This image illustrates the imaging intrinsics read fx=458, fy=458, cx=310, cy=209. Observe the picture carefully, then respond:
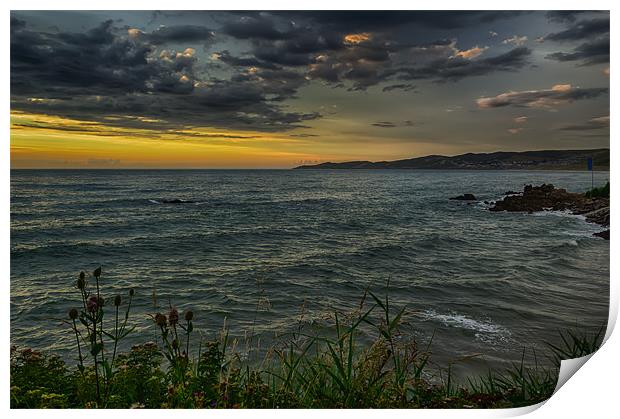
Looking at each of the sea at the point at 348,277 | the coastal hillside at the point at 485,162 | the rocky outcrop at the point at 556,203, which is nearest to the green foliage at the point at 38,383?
the sea at the point at 348,277

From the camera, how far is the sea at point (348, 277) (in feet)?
15.1

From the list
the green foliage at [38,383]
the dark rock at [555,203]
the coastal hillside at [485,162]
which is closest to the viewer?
the green foliage at [38,383]

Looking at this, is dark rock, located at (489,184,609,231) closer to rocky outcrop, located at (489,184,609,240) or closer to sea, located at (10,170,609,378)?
rocky outcrop, located at (489,184,609,240)

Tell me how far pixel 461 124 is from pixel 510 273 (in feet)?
7.94

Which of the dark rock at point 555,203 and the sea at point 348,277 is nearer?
the sea at point 348,277

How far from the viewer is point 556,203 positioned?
30.9 feet

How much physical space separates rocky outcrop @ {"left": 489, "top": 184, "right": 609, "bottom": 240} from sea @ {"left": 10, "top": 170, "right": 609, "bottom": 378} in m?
0.26

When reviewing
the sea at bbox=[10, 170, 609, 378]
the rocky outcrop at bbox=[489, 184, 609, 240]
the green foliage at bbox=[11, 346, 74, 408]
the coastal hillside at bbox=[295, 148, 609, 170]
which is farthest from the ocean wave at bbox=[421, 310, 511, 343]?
the green foliage at bbox=[11, 346, 74, 408]

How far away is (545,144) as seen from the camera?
4734 millimetres

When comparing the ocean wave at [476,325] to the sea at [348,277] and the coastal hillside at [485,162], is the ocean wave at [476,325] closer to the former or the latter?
the sea at [348,277]

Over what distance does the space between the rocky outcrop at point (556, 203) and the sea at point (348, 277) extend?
259 mm

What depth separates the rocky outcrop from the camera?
6173mm

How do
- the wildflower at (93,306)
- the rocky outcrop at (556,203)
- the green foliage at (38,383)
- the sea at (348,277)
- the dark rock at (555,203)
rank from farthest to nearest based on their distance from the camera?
the dark rock at (555,203), the rocky outcrop at (556,203), the sea at (348,277), the green foliage at (38,383), the wildflower at (93,306)

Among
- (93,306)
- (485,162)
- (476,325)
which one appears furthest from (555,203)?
(93,306)
